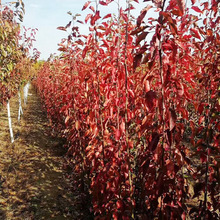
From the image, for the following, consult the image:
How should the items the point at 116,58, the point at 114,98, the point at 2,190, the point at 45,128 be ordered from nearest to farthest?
1. the point at 116,58
2. the point at 114,98
3. the point at 2,190
4. the point at 45,128

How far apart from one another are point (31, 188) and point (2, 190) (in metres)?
0.49

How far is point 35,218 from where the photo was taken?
287 centimetres

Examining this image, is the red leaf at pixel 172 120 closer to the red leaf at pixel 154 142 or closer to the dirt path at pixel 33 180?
the red leaf at pixel 154 142

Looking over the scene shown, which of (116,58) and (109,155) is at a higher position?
(116,58)

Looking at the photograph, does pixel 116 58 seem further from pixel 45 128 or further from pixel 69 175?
pixel 45 128

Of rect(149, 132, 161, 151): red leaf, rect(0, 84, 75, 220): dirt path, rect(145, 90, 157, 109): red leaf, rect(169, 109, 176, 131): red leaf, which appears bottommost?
rect(0, 84, 75, 220): dirt path

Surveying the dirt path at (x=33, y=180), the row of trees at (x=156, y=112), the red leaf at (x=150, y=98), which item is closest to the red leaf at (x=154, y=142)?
the row of trees at (x=156, y=112)

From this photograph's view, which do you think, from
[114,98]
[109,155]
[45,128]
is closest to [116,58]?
[114,98]

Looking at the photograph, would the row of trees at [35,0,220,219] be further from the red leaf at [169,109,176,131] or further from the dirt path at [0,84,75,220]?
the dirt path at [0,84,75,220]

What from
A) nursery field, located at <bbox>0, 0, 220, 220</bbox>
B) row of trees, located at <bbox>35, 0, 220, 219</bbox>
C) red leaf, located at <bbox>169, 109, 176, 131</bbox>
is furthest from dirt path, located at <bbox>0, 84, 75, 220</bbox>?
red leaf, located at <bbox>169, 109, 176, 131</bbox>

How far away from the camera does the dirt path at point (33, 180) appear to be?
3035mm

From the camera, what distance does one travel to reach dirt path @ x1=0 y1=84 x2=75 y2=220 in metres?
3.04

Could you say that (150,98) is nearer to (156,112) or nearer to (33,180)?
(156,112)

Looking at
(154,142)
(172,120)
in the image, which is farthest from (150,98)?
(154,142)
